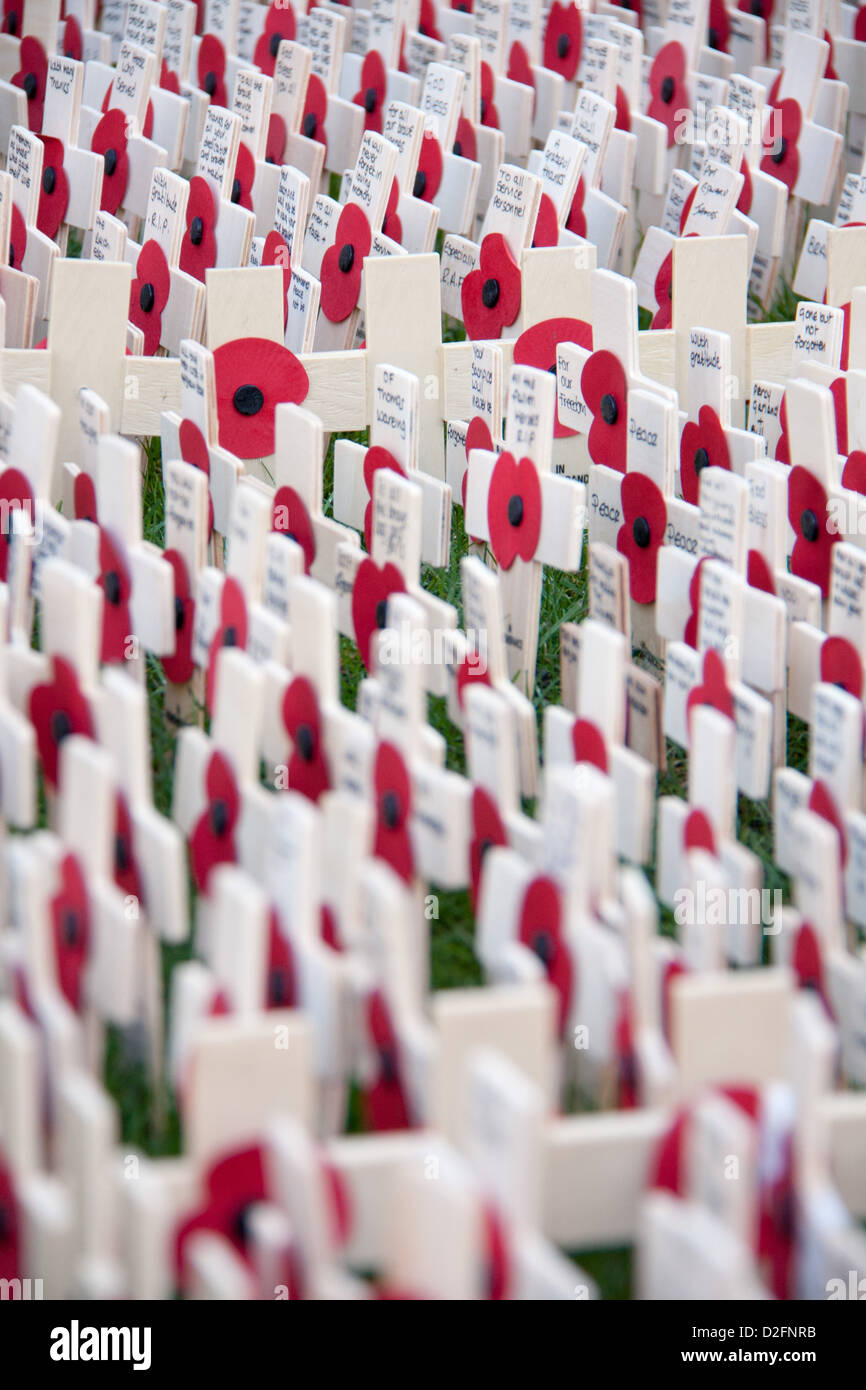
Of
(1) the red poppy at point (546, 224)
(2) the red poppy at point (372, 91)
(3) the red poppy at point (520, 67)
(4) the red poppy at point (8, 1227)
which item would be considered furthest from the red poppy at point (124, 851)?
(3) the red poppy at point (520, 67)

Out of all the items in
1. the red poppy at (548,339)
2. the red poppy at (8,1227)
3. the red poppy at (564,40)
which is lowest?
the red poppy at (8,1227)

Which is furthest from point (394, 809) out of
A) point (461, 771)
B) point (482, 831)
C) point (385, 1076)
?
point (461, 771)

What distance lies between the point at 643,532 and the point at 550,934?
1.20m

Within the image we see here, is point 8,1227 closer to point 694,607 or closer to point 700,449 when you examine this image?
point 694,607

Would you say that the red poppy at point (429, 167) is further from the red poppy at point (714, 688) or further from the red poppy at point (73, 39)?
the red poppy at point (714, 688)

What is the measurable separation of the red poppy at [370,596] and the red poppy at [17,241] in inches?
62.8

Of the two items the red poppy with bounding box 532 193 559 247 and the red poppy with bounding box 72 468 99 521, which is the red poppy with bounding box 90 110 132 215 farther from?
the red poppy with bounding box 72 468 99 521

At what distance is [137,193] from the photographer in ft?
14.4

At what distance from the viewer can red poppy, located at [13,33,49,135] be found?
5086 millimetres

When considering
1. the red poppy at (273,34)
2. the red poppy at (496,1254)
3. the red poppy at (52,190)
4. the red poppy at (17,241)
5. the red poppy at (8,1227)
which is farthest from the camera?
the red poppy at (273,34)

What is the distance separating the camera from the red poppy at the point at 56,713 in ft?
7.72

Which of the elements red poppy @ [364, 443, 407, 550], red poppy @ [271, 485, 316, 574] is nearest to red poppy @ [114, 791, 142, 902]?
red poppy @ [271, 485, 316, 574]

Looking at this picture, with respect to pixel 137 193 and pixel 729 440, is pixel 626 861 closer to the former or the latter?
pixel 729 440

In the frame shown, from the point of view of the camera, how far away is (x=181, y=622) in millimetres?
2791
